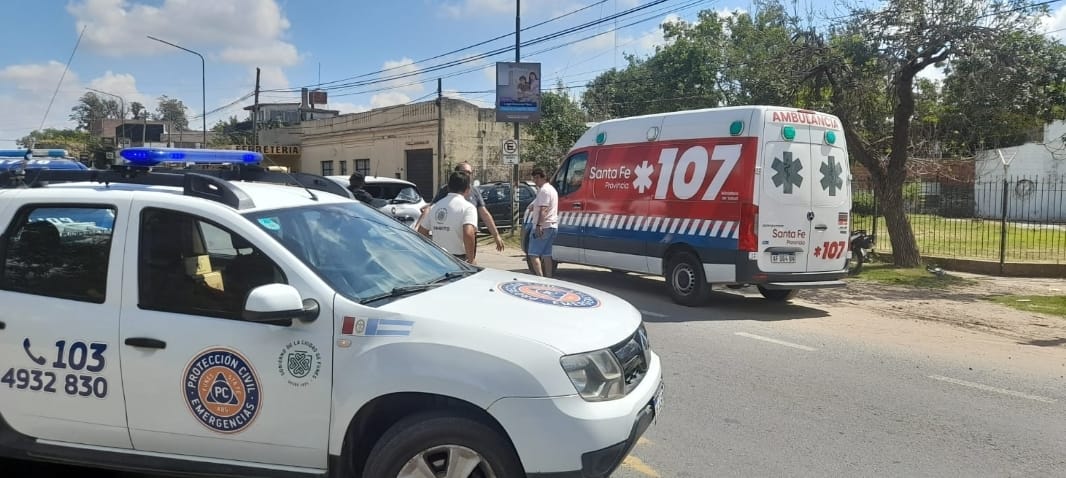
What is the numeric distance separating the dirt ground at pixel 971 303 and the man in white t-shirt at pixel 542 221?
4018mm

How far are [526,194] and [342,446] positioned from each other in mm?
19379

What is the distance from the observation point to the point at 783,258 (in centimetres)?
916

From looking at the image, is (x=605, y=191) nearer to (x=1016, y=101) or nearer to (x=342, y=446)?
(x=1016, y=101)

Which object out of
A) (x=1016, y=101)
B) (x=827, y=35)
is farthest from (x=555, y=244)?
(x=1016, y=101)

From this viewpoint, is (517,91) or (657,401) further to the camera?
(517,91)

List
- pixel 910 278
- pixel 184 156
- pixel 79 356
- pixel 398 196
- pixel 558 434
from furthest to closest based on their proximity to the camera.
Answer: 1. pixel 398 196
2. pixel 910 278
3. pixel 184 156
4. pixel 79 356
5. pixel 558 434

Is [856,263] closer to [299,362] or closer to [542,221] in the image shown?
[542,221]

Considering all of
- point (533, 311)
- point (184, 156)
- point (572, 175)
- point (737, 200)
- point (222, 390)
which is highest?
point (572, 175)

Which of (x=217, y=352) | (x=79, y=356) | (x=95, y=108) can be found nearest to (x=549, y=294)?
(x=217, y=352)

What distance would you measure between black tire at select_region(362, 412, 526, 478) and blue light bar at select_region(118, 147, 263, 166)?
2285 millimetres

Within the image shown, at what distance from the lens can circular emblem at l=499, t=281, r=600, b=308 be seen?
362 centimetres

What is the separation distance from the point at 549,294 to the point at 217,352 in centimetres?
157

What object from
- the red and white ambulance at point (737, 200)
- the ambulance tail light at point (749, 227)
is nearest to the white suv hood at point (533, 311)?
the ambulance tail light at point (749, 227)

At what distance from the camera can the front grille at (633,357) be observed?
3.30 meters
